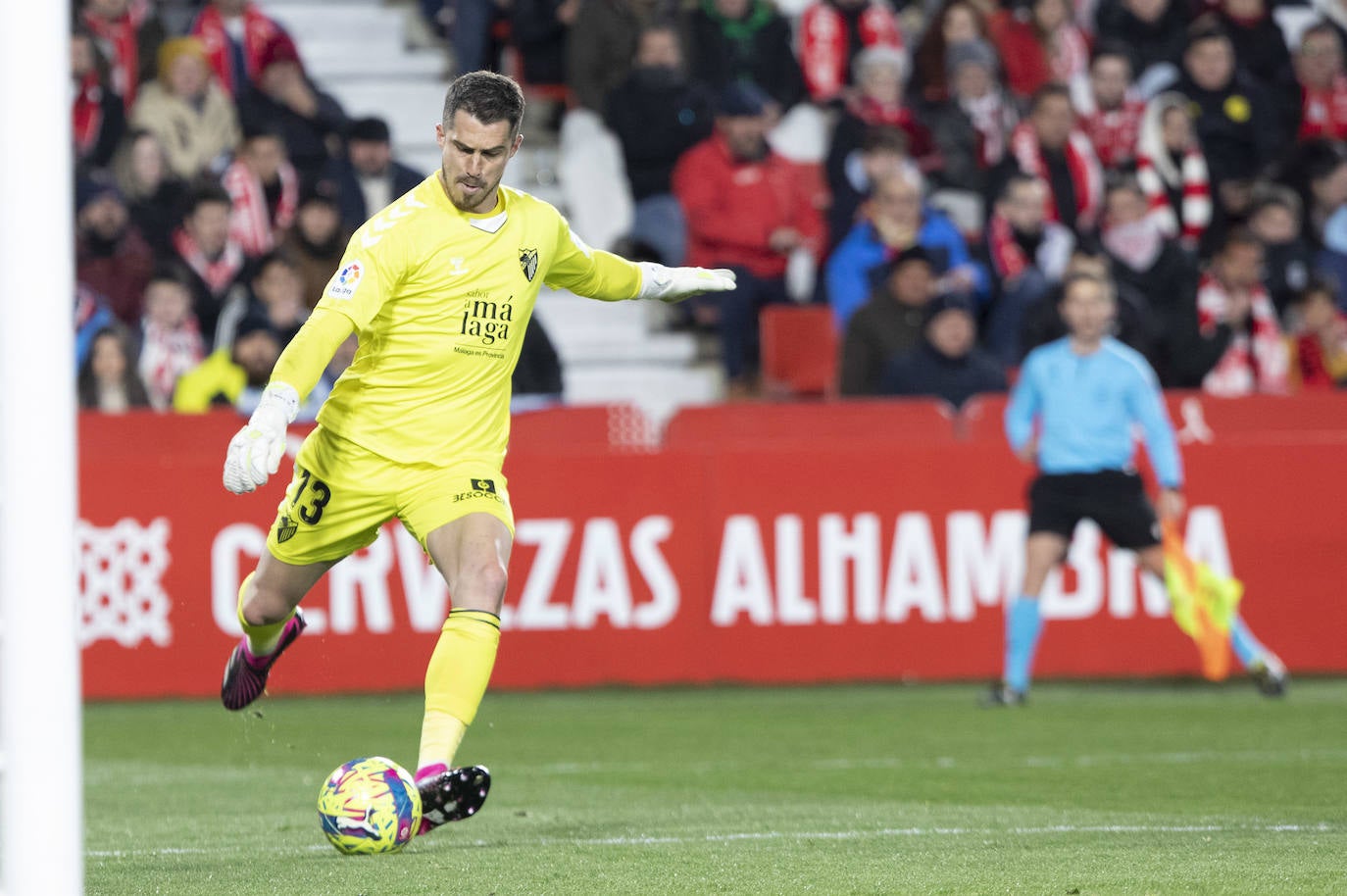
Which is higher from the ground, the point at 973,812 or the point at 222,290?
the point at 222,290

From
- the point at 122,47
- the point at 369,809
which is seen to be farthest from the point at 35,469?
the point at 122,47

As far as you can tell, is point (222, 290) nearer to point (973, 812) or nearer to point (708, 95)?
point (708, 95)

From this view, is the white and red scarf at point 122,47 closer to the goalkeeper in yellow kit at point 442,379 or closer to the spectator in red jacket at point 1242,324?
the spectator in red jacket at point 1242,324

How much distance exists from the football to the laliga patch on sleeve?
4.56 ft

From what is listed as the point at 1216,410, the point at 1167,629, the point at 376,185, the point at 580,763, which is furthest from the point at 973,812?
the point at 376,185

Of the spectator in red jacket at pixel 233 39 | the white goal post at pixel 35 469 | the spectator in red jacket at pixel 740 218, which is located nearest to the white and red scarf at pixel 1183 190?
the spectator in red jacket at pixel 740 218

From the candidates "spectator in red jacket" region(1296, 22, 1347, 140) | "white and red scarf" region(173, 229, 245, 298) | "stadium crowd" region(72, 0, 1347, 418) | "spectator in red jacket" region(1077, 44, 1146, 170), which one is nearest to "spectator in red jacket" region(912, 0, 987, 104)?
"stadium crowd" region(72, 0, 1347, 418)

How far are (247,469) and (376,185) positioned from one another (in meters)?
9.23

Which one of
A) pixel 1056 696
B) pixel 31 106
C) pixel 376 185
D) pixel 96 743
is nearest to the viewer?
pixel 31 106

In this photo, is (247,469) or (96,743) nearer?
(247,469)

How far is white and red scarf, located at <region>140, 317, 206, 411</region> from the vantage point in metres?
14.0

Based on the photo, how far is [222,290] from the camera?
14.6 m

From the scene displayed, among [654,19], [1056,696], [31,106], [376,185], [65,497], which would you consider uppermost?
[654,19]

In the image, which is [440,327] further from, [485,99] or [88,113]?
[88,113]
